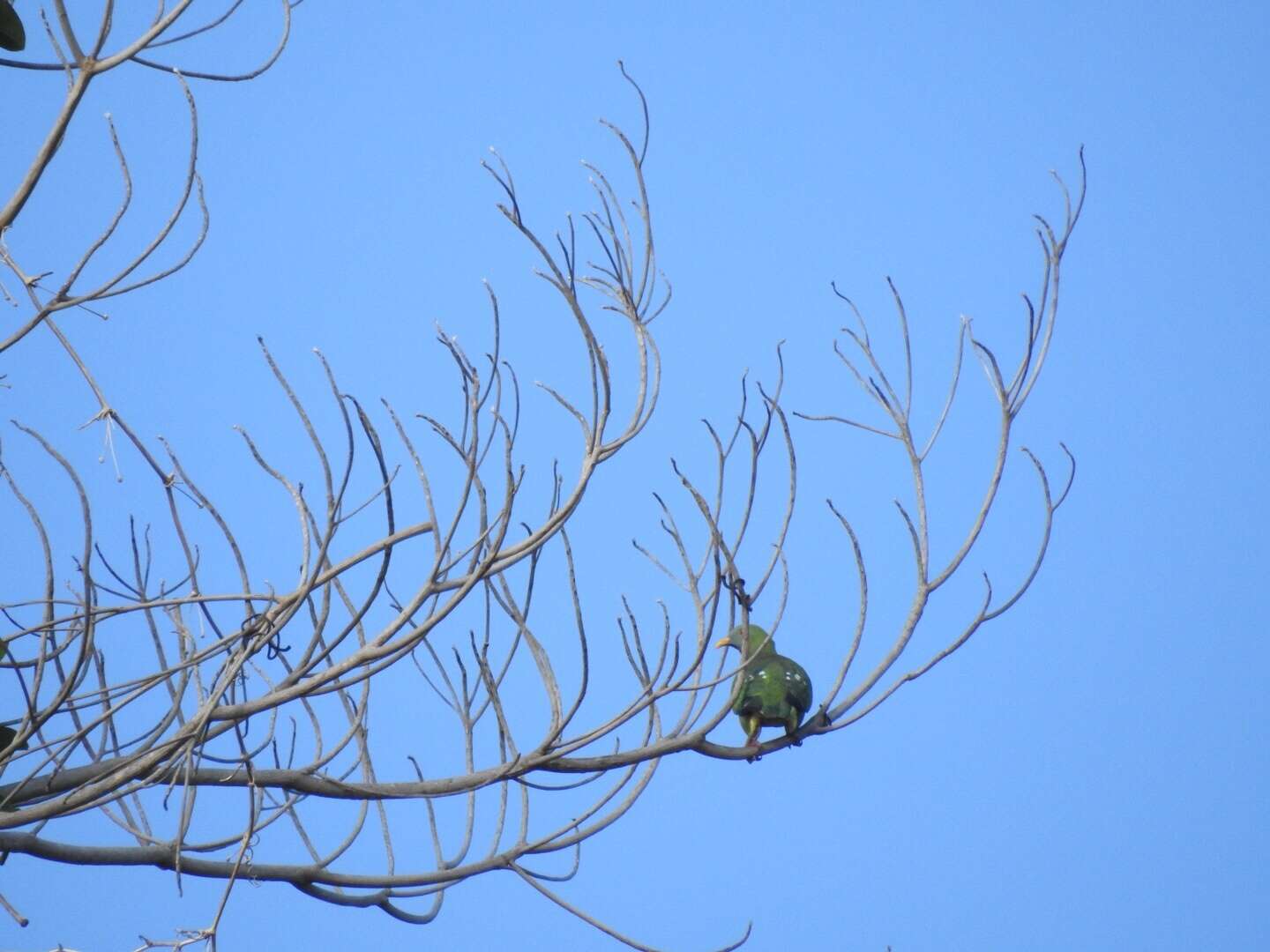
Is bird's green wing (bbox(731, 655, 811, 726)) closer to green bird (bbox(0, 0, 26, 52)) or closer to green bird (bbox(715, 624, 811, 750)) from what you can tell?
green bird (bbox(715, 624, 811, 750))

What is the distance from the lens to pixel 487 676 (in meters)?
2.30

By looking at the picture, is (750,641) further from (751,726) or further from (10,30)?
(10,30)

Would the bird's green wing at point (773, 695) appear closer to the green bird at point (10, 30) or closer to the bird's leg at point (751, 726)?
the bird's leg at point (751, 726)

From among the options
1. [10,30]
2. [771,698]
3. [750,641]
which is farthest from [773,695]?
[10,30]

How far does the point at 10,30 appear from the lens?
227 cm

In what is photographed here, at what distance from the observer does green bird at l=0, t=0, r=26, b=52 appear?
226 cm

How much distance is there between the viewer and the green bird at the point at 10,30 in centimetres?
226

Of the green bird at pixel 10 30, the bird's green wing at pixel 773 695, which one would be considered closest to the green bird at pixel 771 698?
the bird's green wing at pixel 773 695

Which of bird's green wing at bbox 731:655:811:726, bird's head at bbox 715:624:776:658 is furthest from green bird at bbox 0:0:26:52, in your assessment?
bird's green wing at bbox 731:655:811:726

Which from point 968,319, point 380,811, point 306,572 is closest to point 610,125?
point 968,319

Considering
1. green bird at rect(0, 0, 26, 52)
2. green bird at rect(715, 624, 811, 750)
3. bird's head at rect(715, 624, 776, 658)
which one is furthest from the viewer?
green bird at rect(715, 624, 811, 750)

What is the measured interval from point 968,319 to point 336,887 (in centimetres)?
138

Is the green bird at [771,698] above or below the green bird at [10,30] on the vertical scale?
below

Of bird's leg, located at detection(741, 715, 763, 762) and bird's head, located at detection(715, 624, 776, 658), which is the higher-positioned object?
bird's head, located at detection(715, 624, 776, 658)
